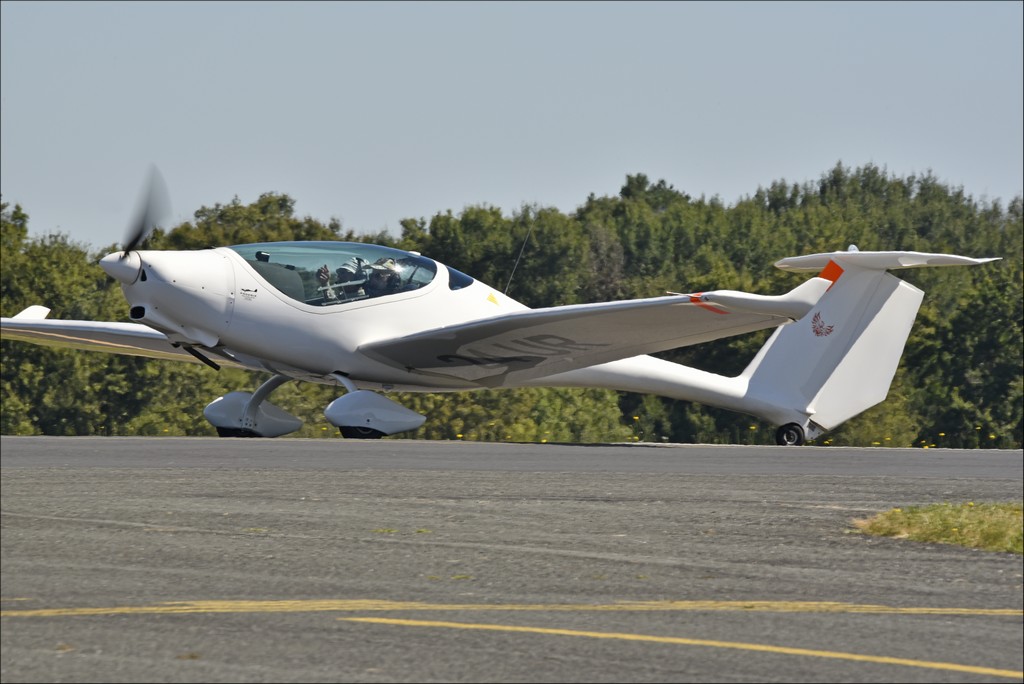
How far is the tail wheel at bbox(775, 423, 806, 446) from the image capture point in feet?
67.4

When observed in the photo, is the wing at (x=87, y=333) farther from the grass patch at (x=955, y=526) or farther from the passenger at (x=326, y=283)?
the grass patch at (x=955, y=526)

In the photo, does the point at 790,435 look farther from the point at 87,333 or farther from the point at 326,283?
the point at 87,333

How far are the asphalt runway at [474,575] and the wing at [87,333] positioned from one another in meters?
7.23

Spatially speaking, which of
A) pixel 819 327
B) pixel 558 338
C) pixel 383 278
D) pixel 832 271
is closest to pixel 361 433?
pixel 383 278

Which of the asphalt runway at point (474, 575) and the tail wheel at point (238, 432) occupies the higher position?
the tail wheel at point (238, 432)

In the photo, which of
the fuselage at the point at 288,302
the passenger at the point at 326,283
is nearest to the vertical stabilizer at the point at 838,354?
the fuselage at the point at 288,302

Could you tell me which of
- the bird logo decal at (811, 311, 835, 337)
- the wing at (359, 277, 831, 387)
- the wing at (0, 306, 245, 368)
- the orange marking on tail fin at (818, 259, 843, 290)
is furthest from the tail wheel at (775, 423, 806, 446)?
the wing at (0, 306, 245, 368)

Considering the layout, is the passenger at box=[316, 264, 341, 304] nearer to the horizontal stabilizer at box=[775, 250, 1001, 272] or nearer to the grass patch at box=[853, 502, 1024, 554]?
the horizontal stabilizer at box=[775, 250, 1001, 272]

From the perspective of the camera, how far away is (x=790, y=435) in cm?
2062

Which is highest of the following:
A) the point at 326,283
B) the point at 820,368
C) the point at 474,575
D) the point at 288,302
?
the point at 326,283

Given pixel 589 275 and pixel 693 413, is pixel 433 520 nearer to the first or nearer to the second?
pixel 693 413

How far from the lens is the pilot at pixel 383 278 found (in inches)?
664

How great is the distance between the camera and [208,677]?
638cm

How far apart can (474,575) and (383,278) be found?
8857mm
